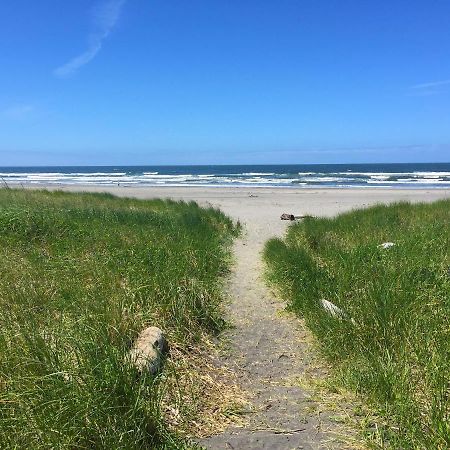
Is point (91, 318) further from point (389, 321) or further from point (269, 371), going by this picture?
point (389, 321)

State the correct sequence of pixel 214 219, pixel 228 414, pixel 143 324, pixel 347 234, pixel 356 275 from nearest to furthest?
pixel 228 414, pixel 143 324, pixel 356 275, pixel 347 234, pixel 214 219

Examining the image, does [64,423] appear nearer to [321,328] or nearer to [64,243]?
[321,328]

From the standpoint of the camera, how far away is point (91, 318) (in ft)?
14.4

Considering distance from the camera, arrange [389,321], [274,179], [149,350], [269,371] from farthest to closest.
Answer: [274,179] < [269,371] < [389,321] < [149,350]

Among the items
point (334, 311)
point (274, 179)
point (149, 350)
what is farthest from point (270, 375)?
point (274, 179)

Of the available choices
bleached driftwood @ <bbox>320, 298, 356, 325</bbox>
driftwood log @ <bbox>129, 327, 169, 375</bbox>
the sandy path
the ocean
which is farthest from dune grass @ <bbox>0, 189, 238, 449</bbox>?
the ocean

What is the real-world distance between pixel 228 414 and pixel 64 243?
5.36m

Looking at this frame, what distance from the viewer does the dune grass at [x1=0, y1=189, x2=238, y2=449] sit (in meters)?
2.98

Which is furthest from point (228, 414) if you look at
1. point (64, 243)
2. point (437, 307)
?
point (64, 243)

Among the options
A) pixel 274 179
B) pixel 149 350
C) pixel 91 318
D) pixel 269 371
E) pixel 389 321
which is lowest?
pixel 269 371

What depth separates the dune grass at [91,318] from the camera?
9.78 ft

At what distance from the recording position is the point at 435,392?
3.39 meters

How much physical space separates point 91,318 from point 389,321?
3.01 m

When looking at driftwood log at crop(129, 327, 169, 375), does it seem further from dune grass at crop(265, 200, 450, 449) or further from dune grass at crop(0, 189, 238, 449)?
dune grass at crop(265, 200, 450, 449)
